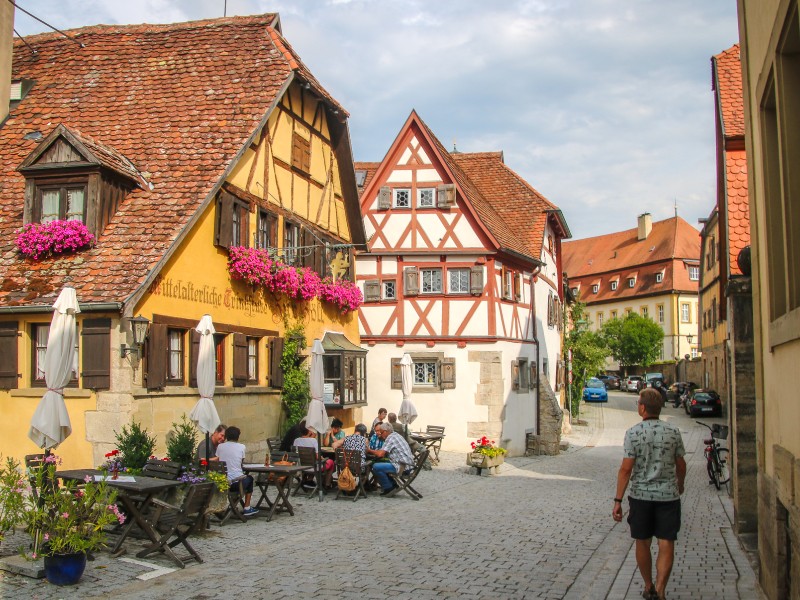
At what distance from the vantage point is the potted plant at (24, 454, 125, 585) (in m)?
7.96

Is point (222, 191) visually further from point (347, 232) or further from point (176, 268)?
point (347, 232)

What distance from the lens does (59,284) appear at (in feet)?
44.7

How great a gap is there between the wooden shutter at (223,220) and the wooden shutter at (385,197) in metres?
10.6

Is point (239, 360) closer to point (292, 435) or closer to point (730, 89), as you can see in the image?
point (292, 435)

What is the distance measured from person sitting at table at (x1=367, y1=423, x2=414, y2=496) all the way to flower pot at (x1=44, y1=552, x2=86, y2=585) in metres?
7.53

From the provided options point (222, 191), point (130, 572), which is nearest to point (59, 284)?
point (222, 191)

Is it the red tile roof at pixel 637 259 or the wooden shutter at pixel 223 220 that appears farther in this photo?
the red tile roof at pixel 637 259

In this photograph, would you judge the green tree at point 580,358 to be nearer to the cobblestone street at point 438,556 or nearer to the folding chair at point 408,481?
the cobblestone street at point 438,556

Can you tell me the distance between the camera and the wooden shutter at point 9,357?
1369 cm

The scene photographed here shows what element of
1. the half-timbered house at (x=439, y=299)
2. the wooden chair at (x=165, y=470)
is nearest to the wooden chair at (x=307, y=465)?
the wooden chair at (x=165, y=470)

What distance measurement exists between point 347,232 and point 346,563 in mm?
14473

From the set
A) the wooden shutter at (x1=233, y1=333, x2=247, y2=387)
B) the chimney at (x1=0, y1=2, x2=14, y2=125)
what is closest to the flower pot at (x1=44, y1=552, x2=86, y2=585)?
the wooden shutter at (x1=233, y1=333, x2=247, y2=387)

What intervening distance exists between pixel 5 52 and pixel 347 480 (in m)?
10.9

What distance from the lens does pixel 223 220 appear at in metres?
15.9
